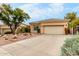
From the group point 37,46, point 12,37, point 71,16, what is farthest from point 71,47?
point 12,37

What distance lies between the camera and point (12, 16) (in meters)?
7.70

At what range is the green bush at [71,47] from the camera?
676cm

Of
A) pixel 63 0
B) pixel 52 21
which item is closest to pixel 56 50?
pixel 52 21

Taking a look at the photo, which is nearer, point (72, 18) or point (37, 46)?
point (72, 18)

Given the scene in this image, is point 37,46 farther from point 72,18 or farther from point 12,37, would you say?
point 72,18

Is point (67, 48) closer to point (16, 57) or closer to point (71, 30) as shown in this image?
point (71, 30)

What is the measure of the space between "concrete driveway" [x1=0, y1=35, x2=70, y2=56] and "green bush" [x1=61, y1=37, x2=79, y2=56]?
0.52m

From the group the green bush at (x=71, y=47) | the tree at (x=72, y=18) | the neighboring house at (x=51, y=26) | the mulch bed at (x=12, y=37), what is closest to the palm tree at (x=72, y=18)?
the tree at (x=72, y=18)

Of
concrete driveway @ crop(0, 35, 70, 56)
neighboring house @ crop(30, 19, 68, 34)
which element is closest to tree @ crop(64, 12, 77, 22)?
neighboring house @ crop(30, 19, 68, 34)

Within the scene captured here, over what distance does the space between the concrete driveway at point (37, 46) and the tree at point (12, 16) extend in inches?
25.2

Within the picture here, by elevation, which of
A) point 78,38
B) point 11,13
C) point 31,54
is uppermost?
point 11,13

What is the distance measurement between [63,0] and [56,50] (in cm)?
174

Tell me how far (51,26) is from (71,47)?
1536mm

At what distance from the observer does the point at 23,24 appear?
779 cm
